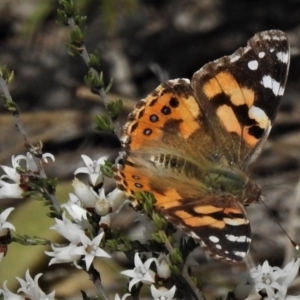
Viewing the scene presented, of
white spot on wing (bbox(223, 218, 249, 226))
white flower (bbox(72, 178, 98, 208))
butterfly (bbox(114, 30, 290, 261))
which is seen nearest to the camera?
white spot on wing (bbox(223, 218, 249, 226))

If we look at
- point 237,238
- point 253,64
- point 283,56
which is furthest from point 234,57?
point 237,238

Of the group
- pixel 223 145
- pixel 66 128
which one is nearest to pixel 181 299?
pixel 223 145

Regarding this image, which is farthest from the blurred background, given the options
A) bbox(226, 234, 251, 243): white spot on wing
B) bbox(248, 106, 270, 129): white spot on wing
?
bbox(226, 234, 251, 243): white spot on wing

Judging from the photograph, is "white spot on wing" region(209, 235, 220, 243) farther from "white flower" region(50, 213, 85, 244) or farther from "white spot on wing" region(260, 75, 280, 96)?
"white spot on wing" region(260, 75, 280, 96)

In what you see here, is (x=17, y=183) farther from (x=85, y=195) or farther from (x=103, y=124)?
(x=103, y=124)

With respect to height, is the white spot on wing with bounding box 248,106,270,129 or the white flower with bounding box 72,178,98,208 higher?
the white spot on wing with bounding box 248,106,270,129

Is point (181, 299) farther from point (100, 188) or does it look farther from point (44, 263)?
point (44, 263)
